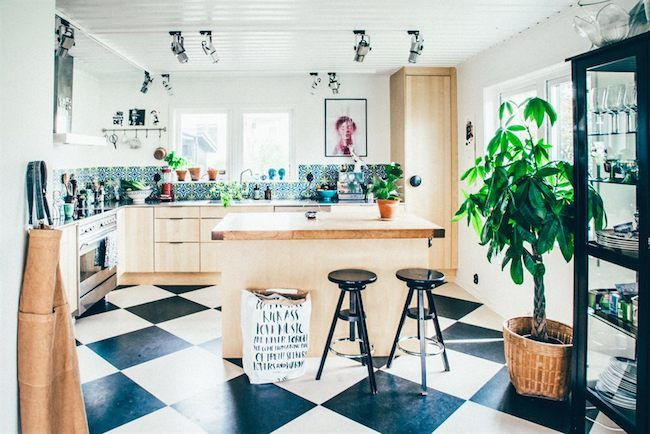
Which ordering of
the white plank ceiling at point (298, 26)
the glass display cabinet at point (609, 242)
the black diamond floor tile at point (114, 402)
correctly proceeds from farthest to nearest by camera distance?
the white plank ceiling at point (298, 26)
the black diamond floor tile at point (114, 402)
the glass display cabinet at point (609, 242)

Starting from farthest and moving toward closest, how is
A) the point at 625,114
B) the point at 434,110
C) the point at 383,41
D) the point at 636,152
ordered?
1. the point at 434,110
2. the point at 383,41
3. the point at 625,114
4. the point at 636,152

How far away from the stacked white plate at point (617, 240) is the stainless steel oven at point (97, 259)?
4.04m

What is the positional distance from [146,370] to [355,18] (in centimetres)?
308

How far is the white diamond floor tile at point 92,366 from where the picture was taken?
10.4 ft

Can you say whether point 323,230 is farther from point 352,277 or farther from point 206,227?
point 206,227

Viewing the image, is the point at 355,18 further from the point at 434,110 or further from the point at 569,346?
the point at 569,346

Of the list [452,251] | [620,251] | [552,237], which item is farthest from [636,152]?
[452,251]

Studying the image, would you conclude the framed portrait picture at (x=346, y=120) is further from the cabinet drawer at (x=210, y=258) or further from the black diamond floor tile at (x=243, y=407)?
the black diamond floor tile at (x=243, y=407)

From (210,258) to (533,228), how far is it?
12.6ft

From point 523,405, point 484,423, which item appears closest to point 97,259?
point 484,423

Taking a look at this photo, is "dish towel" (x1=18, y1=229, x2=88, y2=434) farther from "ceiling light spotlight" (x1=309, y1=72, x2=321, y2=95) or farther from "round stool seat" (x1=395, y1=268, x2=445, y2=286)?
"ceiling light spotlight" (x1=309, y1=72, x2=321, y2=95)

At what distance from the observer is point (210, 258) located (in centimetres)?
568

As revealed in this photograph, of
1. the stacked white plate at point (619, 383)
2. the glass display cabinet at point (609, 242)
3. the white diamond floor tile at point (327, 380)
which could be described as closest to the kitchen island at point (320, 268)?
the white diamond floor tile at point (327, 380)

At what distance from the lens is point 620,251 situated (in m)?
2.29
